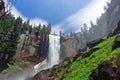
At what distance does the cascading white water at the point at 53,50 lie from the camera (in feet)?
342

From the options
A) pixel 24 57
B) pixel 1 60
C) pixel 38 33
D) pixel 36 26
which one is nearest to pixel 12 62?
pixel 1 60

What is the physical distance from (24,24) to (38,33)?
6.72 m

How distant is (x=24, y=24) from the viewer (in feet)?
364

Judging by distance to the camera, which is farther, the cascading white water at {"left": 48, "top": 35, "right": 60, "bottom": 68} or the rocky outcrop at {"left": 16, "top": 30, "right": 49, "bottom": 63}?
the cascading white water at {"left": 48, "top": 35, "right": 60, "bottom": 68}

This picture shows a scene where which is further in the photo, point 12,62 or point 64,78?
point 12,62

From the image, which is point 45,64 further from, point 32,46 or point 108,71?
point 108,71

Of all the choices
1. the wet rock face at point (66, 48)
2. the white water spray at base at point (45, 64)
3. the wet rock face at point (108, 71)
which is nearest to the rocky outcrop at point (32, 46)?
the white water spray at base at point (45, 64)

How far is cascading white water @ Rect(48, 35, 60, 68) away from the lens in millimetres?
104125

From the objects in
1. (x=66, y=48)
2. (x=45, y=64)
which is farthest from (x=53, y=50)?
(x=45, y=64)

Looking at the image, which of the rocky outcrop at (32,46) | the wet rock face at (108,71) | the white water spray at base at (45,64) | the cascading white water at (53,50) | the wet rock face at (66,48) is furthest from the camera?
the wet rock face at (66,48)

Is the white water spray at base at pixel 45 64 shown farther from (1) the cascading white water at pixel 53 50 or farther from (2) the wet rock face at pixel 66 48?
(2) the wet rock face at pixel 66 48

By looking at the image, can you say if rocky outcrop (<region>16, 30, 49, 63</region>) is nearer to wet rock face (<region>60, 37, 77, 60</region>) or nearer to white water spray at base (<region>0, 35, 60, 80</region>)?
white water spray at base (<region>0, 35, 60, 80</region>)

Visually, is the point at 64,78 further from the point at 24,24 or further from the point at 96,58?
the point at 24,24

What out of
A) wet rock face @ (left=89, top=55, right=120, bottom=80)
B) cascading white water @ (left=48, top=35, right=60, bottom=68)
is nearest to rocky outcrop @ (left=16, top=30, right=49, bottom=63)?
cascading white water @ (left=48, top=35, right=60, bottom=68)
